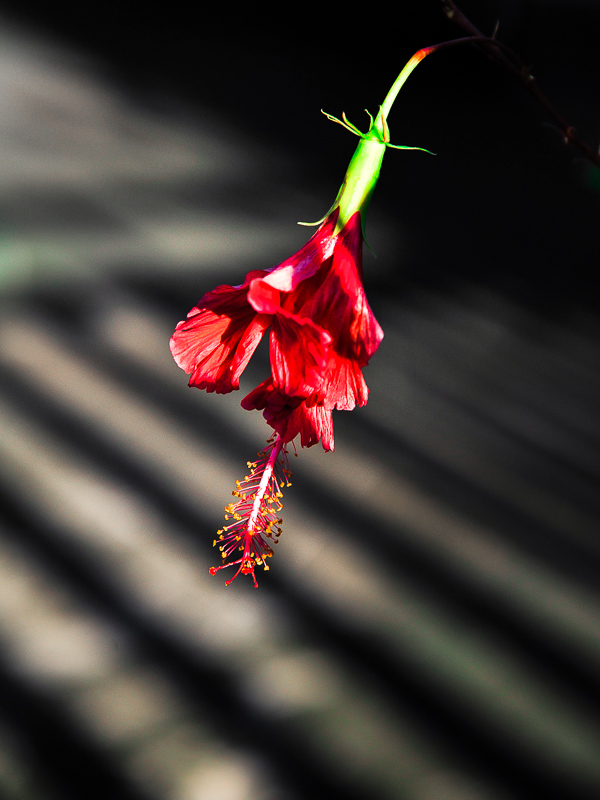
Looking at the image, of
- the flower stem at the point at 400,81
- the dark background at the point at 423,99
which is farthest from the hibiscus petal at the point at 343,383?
the dark background at the point at 423,99

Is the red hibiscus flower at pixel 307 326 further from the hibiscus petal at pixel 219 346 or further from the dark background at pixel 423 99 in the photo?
the dark background at pixel 423 99

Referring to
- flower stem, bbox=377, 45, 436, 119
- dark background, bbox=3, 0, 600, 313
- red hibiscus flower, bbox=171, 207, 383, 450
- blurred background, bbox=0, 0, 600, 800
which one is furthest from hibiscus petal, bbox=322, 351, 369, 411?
dark background, bbox=3, 0, 600, 313

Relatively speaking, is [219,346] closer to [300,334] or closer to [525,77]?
[300,334]

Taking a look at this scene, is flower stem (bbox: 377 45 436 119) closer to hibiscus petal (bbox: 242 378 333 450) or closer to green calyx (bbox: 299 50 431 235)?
green calyx (bbox: 299 50 431 235)

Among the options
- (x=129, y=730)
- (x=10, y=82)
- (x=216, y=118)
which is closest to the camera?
(x=129, y=730)

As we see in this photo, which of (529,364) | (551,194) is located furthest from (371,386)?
(551,194)

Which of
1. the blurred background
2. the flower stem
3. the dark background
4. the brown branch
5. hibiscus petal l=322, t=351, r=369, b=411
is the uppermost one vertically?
the dark background

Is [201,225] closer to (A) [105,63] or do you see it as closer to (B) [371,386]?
(A) [105,63]
